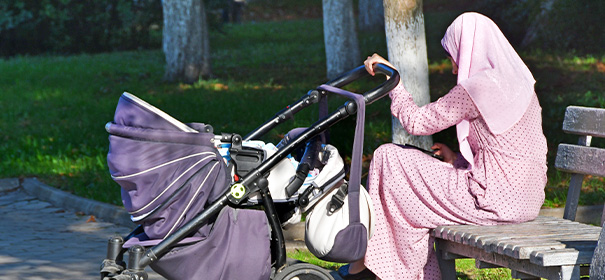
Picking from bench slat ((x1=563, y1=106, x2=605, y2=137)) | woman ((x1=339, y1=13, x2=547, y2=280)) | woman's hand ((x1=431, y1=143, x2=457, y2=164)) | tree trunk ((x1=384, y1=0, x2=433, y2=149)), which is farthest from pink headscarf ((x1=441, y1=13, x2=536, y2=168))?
tree trunk ((x1=384, y1=0, x2=433, y2=149))

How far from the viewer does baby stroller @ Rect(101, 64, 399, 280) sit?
12.2 feet

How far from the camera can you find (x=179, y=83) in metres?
15.3

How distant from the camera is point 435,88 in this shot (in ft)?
39.8

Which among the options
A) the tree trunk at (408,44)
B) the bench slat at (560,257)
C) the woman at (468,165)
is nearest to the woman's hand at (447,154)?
the woman at (468,165)

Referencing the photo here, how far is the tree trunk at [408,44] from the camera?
20.9 ft

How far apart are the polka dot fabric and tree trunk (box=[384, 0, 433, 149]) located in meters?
2.26

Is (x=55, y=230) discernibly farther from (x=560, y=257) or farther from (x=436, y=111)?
(x=560, y=257)

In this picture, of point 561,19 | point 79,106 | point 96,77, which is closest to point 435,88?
point 561,19

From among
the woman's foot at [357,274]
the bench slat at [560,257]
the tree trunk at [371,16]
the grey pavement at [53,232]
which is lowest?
the tree trunk at [371,16]

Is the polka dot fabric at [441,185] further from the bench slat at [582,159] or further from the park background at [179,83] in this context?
the park background at [179,83]

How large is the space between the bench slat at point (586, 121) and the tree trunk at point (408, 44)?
2.08 meters

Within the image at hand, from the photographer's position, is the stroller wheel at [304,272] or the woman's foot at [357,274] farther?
the woman's foot at [357,274]

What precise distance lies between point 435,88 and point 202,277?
8813 millimetres

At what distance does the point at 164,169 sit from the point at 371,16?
64.5 ft
